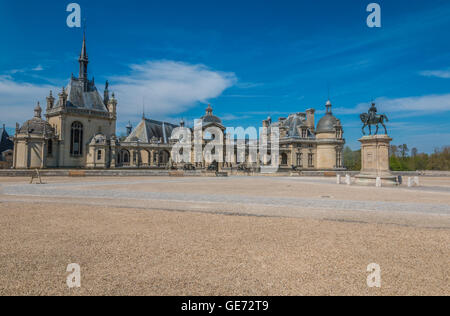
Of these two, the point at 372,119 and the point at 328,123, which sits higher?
the point at 328,123

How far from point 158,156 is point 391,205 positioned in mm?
59010

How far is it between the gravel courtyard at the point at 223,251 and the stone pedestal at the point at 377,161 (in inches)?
613

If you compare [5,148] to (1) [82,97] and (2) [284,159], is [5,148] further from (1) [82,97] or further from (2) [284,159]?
(2) [284,159]

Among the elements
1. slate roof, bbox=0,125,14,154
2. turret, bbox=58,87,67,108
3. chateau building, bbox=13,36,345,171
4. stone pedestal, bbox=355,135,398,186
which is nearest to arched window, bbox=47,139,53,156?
chateau building, bbox=13,36,345,171

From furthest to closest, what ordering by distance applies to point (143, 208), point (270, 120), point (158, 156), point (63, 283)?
point (270, 120)
point (158, 156)
point (143, 208)
point (63, 283)

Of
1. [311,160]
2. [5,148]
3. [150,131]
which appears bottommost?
[311,160]

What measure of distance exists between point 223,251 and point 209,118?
217 ft

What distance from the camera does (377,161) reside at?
939 inches

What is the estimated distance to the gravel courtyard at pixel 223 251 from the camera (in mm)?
3865

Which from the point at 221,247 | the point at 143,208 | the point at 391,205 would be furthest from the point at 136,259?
the point at 391,205

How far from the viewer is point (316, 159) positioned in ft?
222
